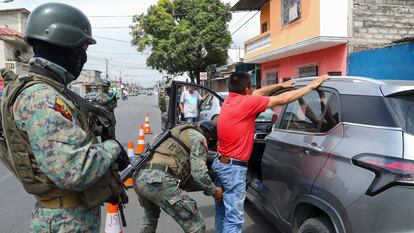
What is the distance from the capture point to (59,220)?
180 cm

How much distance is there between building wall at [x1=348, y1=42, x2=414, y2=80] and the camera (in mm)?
9750

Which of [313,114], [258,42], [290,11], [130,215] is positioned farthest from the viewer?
[258,42]

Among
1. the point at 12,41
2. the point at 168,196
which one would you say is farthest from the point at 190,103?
the point at 12,41

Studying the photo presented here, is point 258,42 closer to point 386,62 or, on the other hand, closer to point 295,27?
point 295,27

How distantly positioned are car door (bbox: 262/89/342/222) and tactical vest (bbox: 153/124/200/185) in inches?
33.6

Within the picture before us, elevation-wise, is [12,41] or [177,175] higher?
[12,41]

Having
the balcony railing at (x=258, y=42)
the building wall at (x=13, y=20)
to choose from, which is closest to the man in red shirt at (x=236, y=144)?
the balcony railing at (x=258, y=42)

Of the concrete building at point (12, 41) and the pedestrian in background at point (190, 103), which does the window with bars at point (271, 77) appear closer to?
the pedestrian in background at point (190, 103)

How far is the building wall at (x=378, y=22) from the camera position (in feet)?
42.2

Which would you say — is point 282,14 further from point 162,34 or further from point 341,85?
point 341,85

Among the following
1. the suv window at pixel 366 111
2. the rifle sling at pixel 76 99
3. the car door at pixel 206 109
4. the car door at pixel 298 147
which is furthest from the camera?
the car door at pixel 206 109

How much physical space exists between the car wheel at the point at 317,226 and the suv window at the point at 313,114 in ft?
2.23

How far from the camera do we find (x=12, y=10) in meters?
38.7

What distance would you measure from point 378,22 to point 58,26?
13518 millimetres
